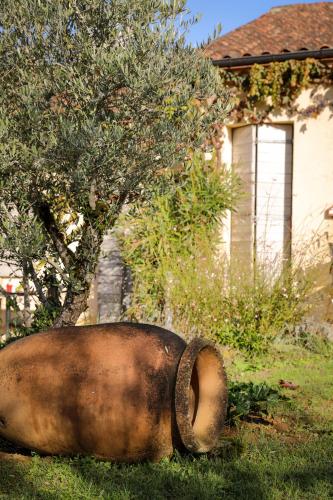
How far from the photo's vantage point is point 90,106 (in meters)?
4.07

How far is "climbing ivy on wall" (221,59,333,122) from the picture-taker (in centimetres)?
870

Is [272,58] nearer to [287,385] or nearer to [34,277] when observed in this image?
[287,385]

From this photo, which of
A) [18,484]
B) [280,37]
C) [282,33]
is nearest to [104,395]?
[18,484]

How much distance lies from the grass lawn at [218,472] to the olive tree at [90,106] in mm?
1452

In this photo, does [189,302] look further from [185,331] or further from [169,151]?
[169,151]

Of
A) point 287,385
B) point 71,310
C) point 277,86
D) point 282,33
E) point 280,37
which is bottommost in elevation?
point 287,385

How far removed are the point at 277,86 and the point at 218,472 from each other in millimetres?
6743

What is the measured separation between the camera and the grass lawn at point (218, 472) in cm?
304

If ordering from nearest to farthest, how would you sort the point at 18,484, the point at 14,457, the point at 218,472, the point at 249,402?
the point at 18,484 < the point at 218,472 < the point at 14,457 < the point at 249,402

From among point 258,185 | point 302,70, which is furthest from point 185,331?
point 302,70

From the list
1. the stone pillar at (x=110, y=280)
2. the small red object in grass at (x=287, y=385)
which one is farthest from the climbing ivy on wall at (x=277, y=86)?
the small red object in grass at (x=287, y=385)

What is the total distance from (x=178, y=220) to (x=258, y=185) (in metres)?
1.75

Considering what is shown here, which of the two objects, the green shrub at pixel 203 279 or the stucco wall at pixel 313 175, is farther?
the stucco wall at pixel 313 175

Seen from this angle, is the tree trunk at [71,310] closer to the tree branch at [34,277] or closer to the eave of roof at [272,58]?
the tree branch at [34,277]
